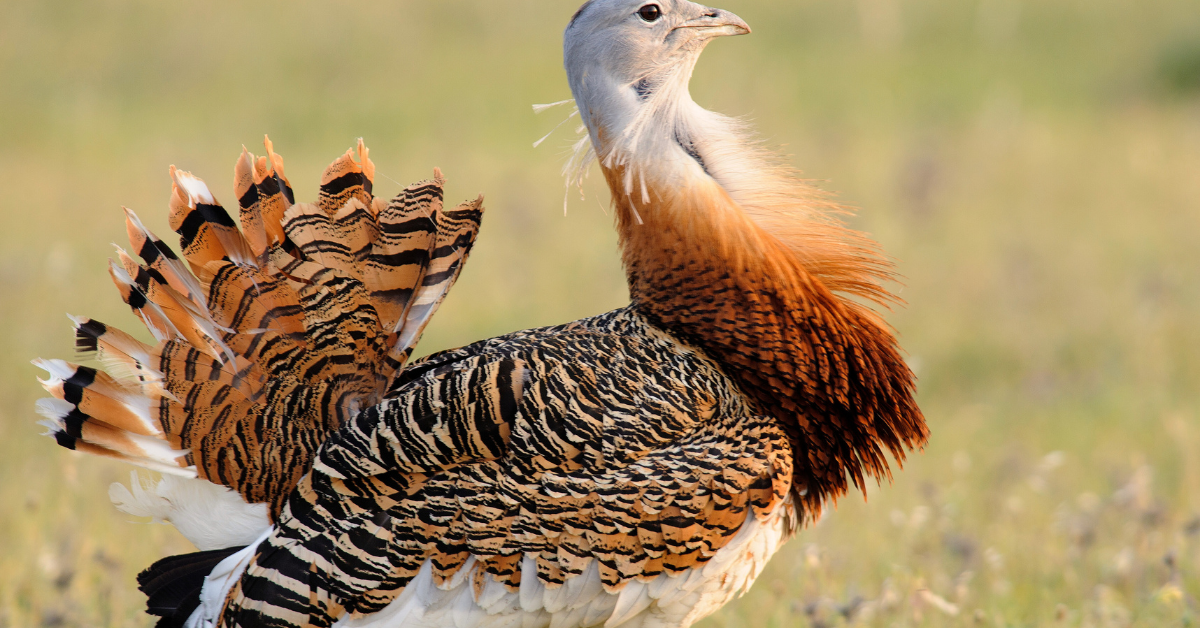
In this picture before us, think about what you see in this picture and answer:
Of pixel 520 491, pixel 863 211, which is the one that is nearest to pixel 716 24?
pixel 520 491

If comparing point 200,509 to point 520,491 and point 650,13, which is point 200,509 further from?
point 650,13

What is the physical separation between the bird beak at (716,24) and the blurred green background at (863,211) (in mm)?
412

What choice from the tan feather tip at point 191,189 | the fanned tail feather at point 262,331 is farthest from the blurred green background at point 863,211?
the tan feather tip at point 191,189

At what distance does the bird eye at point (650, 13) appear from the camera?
2.96 meters

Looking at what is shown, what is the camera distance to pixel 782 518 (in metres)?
2.79

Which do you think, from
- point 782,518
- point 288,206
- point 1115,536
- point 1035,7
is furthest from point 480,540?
point 1035,7

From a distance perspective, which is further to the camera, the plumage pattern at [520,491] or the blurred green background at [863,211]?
the blurred green background at [863,211]

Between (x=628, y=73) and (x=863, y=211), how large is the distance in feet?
18.6

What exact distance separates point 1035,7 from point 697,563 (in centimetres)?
1269

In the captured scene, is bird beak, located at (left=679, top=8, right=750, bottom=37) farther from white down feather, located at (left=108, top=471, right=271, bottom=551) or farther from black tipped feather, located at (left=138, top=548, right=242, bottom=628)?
black tipped feather, located at (left=138, top=548, right=242, bottom=628)

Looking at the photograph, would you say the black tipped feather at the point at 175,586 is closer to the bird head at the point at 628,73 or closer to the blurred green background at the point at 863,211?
the blurred green background at the point at 863,211

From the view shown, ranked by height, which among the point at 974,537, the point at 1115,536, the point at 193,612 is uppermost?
the point at 193,612

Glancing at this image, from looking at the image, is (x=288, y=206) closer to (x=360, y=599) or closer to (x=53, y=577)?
(x=360, y=599)

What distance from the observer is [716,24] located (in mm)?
3066
